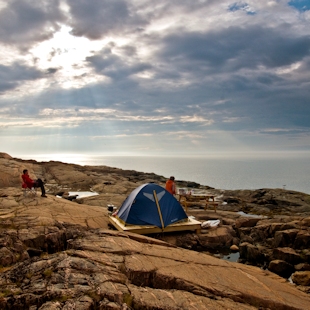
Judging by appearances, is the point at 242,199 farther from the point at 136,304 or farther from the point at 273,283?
the point at 136,304

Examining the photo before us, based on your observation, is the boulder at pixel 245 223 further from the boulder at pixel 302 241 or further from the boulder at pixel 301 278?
the boulder at pixel 301 278

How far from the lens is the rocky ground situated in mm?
6016

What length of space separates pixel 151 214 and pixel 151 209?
0.27 m

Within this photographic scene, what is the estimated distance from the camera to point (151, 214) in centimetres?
1482

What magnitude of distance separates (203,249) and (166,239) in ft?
6.64

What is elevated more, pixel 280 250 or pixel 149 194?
pixel 149 194

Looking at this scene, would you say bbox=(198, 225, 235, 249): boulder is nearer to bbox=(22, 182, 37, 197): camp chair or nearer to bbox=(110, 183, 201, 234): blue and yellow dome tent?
bbox=(110, 183, 201, 234): blue and yellow dome tent

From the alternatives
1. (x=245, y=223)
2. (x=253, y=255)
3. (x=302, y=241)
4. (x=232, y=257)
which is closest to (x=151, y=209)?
(x=232, y=257)

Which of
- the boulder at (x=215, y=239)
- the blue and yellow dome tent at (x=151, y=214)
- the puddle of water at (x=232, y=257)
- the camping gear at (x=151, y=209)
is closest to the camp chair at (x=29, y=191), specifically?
the blue and yellow dome tent at (x=151, y=214)

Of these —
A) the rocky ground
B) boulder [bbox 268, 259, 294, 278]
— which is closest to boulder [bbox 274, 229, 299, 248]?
the rocky ground

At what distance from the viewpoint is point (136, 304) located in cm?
587

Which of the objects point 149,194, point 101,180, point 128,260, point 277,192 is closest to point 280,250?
point 149,194

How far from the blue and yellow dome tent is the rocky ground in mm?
594

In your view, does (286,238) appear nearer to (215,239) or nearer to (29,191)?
(215,239)
